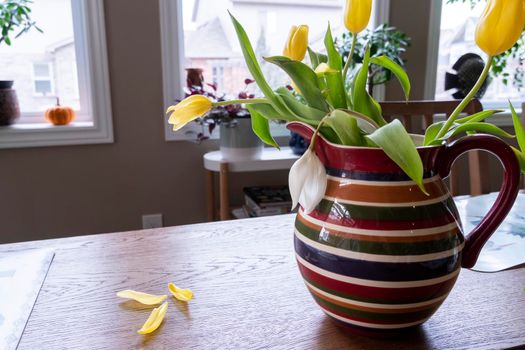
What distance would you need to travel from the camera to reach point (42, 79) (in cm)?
197

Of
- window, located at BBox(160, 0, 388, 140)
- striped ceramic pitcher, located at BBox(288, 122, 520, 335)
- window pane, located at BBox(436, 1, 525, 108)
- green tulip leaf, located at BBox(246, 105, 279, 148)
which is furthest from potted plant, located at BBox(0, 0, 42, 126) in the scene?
window pane, located at BBox(436, 1, 525, 108)

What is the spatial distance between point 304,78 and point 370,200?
0.49 ft

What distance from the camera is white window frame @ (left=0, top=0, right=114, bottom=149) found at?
1800 millimetres

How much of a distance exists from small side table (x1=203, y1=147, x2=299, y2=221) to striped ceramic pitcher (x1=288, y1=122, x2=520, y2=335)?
126 cm

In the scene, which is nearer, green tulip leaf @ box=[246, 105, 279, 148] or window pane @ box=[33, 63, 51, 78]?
green tulip leaf @ box=[246, 105, 279, 148]

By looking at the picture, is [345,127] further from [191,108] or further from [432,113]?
[432,113]

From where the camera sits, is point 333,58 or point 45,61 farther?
point 45,61

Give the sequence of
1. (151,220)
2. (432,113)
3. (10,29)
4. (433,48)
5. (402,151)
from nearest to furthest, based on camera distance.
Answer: (402,151), (432,113), (10,29), (151,220), (433,48)

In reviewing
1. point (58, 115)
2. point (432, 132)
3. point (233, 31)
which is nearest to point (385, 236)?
point (432, 132)

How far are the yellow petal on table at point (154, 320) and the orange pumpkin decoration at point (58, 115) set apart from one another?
1588 mm

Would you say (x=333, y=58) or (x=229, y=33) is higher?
(x=229, y=33)

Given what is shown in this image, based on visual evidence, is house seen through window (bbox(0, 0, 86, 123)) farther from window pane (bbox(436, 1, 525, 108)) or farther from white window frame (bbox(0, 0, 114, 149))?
window pane (bbox(436, 1, 525, 108))

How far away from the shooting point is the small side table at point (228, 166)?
1.76 m

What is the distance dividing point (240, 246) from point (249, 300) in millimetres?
193
